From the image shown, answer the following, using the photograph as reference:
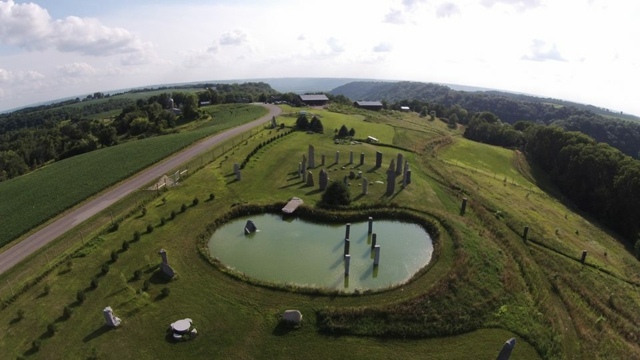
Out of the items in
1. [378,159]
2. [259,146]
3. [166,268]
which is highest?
[259,146]

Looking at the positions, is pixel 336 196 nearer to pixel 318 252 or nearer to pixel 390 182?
pixel 390 182

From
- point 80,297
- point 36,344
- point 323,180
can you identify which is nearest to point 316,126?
point 323,180

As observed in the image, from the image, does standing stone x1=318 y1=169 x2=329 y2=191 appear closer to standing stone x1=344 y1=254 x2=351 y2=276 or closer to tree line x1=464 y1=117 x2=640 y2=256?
standing stone x1=344 y1=254 x2=351 y2=276

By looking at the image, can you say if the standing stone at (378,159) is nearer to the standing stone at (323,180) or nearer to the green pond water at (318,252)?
the standing stone at (323,180)

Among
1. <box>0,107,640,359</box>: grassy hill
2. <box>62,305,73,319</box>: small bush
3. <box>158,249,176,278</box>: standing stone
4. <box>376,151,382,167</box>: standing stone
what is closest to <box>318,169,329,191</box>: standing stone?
<box>0,107,640,359</box>: grassy hill

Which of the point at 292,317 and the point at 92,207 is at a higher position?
the point at 92,207

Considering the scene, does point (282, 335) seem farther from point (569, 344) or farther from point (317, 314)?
point (569, 344)

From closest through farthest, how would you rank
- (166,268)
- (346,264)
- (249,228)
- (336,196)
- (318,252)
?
(166,268)
(346,264)
(318,252)
(249,228)
(336,196)
